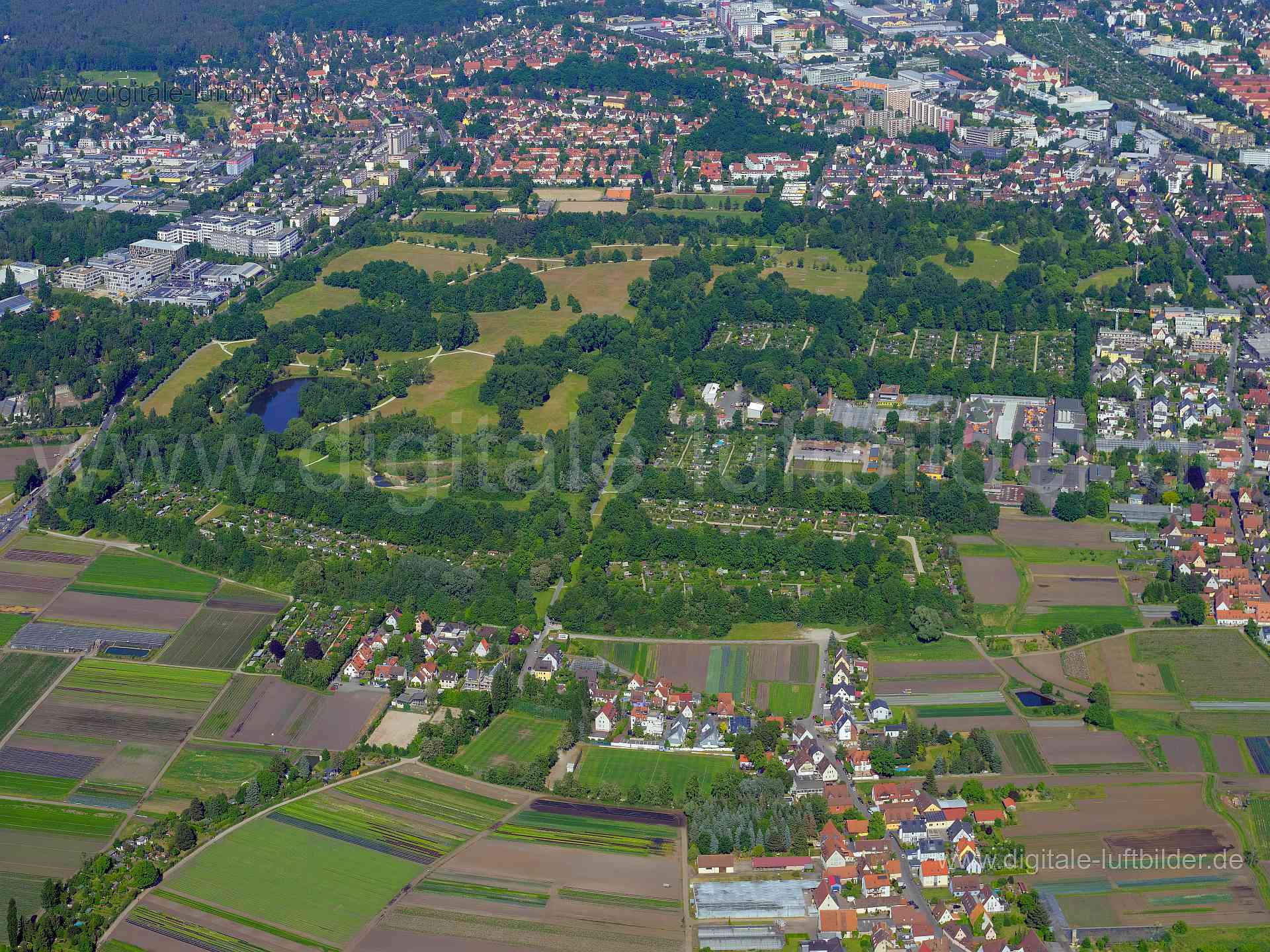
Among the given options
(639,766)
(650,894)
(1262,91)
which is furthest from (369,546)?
(1262,91)

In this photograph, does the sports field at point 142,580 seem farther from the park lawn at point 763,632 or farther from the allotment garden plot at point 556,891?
the allotment garden plot at point 556,891

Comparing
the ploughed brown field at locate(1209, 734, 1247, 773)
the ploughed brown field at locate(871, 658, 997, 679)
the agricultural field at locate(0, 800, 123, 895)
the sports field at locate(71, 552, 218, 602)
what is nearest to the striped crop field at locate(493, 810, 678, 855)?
the agricultural field at locate(0, 800, 123, 895)

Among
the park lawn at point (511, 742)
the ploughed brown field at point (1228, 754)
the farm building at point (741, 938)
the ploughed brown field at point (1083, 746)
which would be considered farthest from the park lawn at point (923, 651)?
the farm building at point (741, 938)

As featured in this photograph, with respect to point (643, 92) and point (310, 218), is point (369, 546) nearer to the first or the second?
point (310, 218)

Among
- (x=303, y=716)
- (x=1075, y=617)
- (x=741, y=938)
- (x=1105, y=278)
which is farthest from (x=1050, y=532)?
(x=1105, y=278)

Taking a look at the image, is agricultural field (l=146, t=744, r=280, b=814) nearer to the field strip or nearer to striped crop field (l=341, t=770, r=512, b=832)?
striped crop field (l=341, t=770, r=512, b=832)

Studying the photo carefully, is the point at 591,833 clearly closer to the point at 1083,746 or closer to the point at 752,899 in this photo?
the point at 752,899
